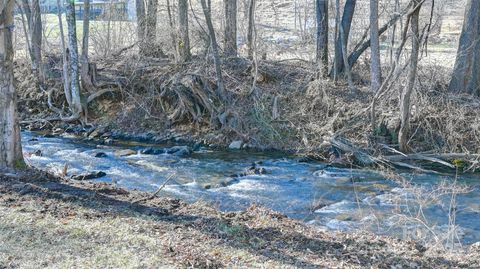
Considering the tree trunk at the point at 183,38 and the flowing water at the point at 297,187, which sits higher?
the tree trunk at the point at 183,38

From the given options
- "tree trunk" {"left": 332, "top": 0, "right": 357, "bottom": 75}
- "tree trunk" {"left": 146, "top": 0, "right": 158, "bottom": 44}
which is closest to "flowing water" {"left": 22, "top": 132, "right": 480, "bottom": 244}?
"tree trunk" {"left": 332, "top": 0, "right": 357, "bottom": 75}

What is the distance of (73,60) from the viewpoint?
19.6 metres

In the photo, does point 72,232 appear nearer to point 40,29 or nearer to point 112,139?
point 112,139

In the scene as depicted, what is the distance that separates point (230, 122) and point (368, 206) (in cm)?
782

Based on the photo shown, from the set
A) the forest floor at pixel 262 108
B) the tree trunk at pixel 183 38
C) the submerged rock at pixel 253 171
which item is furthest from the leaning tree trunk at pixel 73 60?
the submerged rock at pixel 253 171

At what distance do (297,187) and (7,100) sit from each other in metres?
6.31

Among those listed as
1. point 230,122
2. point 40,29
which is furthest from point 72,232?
point 40,29

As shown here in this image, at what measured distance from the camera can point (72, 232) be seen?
22.4ft

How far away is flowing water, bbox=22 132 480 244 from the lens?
33.3 feet

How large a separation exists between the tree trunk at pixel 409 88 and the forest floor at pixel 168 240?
7759 mm

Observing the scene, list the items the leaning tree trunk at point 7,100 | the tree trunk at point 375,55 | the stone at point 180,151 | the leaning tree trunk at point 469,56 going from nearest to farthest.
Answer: the leaning tree trunk at point 7,100, the stone at point 180,151, the leaning tree trunk at point 469,56, the tree trunk at point 375,55

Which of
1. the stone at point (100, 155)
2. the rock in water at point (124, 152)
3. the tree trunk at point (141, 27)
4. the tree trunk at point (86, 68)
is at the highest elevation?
the tree trunk at point (141, 27)

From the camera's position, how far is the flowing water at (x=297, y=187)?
10156 millimetres

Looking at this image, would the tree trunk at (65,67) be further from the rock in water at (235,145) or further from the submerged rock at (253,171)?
the submerged rock at (253,171)
